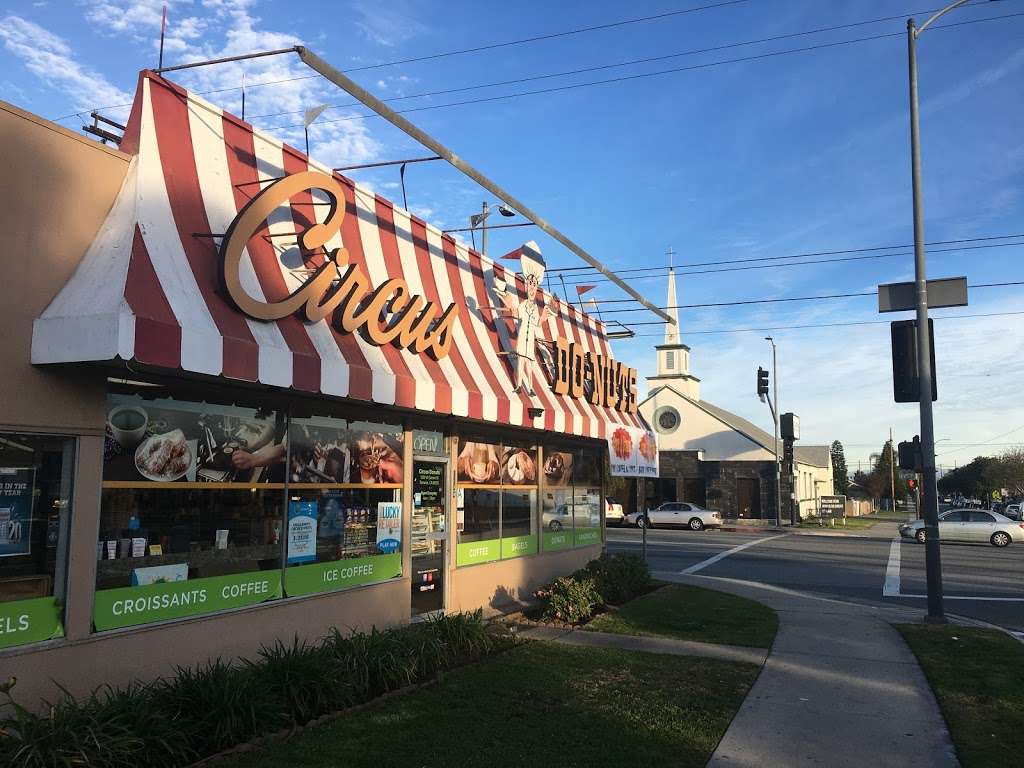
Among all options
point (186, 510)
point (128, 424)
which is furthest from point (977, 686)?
point (128, 424)

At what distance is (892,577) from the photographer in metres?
19.0

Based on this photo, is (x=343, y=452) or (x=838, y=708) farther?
(x=343, y=452)

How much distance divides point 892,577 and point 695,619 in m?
9.57

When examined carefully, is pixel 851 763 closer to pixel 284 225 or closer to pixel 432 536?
pixel 432 536

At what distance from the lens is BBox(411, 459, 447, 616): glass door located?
1069 centimetres

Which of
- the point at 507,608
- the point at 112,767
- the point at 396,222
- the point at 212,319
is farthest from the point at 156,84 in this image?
the point at 507,608

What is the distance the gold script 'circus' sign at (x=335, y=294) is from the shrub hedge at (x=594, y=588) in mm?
4016

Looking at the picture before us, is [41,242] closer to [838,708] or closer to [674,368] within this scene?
[838,708]

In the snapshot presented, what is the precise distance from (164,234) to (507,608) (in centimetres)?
810

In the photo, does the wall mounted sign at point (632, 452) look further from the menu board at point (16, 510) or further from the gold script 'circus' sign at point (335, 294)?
the menu board at point (16, 510)

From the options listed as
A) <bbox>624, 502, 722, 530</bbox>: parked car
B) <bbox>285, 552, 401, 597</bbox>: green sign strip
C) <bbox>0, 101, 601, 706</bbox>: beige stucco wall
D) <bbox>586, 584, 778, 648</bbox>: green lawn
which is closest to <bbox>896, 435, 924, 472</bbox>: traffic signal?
<bbox>586, 584, 778, 648</bbox>: green lawn

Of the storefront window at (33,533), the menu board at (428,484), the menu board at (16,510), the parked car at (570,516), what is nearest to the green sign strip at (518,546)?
the parked car at (570,516)

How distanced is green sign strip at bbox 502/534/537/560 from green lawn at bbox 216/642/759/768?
157 inches

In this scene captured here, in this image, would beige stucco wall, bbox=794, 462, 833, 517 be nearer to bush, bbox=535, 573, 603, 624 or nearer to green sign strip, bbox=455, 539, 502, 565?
green sign strip, bbox=455, 539, 502, 565
